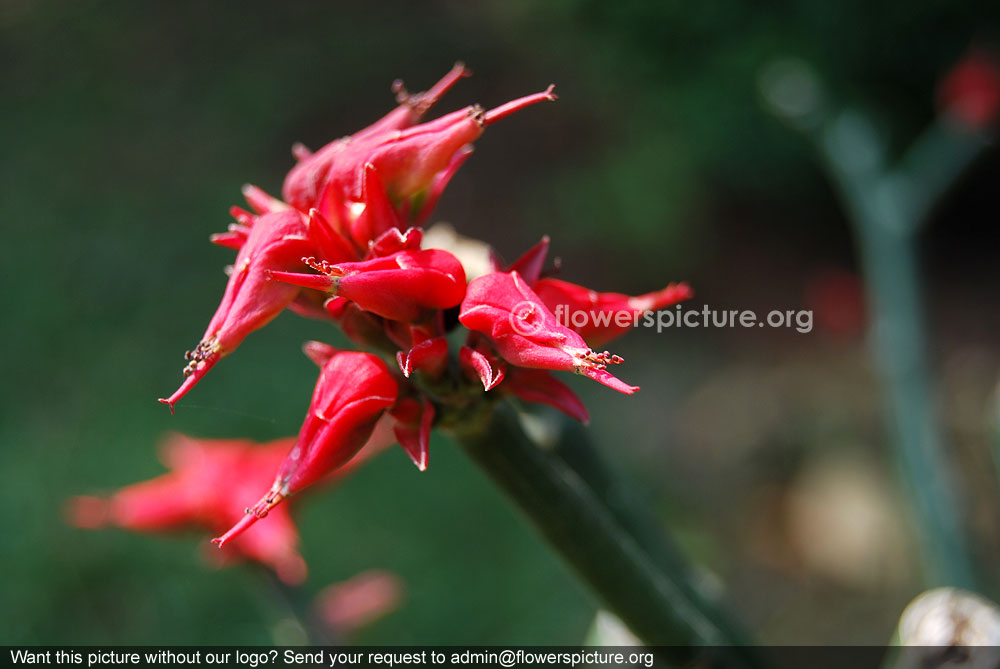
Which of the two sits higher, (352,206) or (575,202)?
(352,206)

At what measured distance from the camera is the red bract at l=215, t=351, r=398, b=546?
Answer: 51 cm

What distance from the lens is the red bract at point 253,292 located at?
52 centimetres

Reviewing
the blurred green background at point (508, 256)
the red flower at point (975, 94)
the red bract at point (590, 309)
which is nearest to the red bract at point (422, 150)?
the red bract at point (590, 309)

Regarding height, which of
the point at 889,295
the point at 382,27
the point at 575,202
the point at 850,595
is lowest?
the point at 850,595

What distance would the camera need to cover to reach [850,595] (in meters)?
3.42

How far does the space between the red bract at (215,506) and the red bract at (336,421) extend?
42 cm

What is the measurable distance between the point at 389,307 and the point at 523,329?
0.08 m

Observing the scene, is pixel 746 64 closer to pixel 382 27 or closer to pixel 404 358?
pixel 382 27

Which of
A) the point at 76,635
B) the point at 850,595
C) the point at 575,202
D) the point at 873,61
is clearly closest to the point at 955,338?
the point at 873,61

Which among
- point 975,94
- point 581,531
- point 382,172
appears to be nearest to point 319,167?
point 382,172

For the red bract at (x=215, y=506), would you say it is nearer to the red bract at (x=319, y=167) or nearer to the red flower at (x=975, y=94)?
the red bract at (x=319, y=167)

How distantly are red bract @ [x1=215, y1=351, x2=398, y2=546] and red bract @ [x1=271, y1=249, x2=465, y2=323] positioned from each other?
0.04 meters

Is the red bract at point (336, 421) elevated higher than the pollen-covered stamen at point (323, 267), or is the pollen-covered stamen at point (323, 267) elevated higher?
the pollen-covered stamen at point (323, 267)

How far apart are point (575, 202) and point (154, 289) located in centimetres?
254
